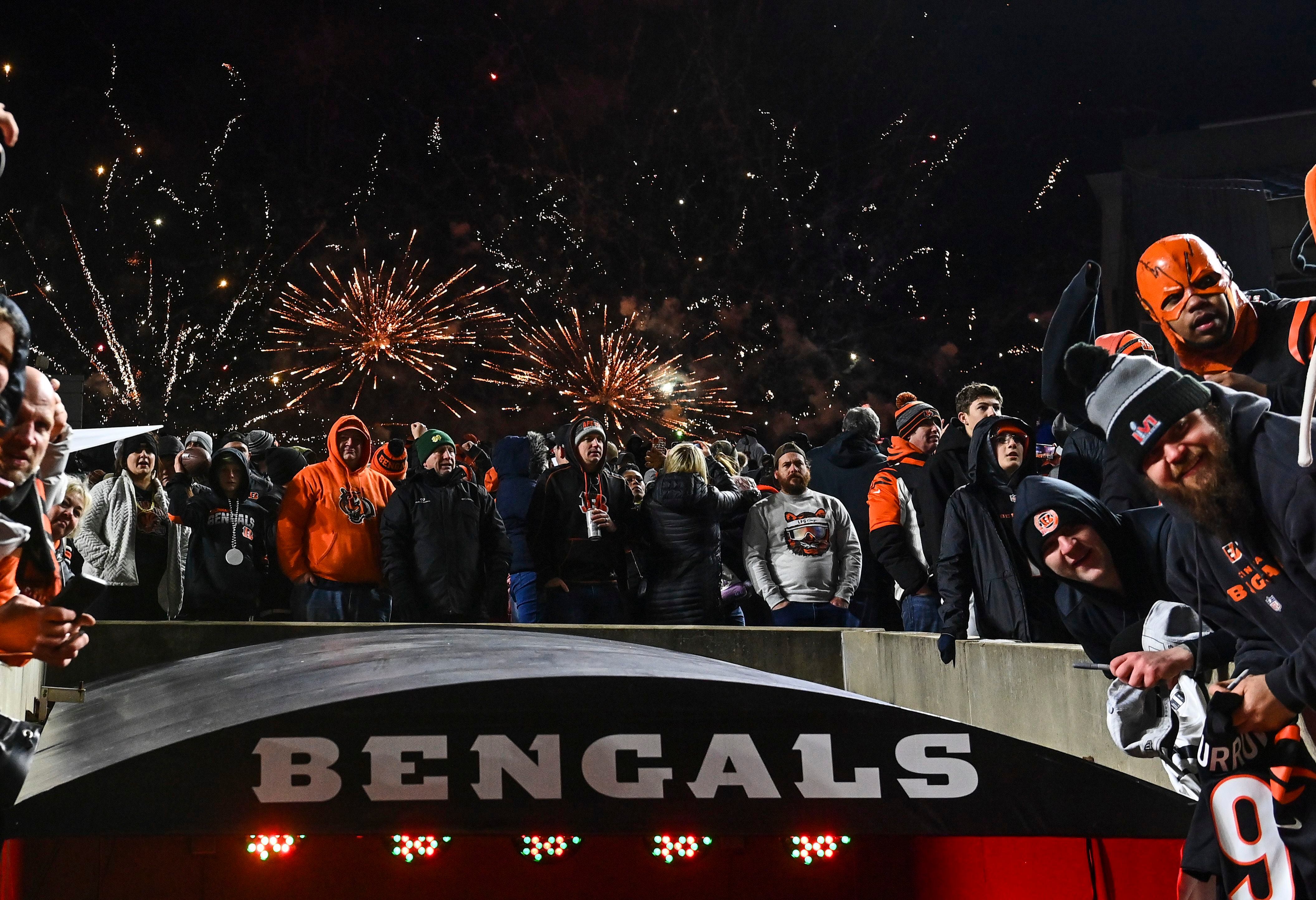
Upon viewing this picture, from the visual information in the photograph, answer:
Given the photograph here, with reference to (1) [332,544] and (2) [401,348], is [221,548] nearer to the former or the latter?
(1) [332,544]

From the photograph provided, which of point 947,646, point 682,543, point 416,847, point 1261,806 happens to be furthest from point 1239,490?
point 682,543

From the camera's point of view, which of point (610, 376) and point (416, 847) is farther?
point (610, 376)

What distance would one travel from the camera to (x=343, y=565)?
755 centimetres

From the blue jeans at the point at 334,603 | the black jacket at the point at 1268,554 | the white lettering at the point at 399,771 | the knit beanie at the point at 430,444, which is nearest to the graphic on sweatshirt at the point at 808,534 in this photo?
the knit beanie at the point at 430,444

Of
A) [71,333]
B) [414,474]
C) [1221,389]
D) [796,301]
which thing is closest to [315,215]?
[71,333]

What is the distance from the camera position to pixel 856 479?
8.75 m

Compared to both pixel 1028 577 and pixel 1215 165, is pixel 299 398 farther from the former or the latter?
pixel 1028 577

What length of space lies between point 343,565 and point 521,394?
3552cm

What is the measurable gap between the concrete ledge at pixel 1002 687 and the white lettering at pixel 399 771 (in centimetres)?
223

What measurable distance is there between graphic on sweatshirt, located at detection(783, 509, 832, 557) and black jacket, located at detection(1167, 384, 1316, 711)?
14.4 feet

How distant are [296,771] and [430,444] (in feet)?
13.4

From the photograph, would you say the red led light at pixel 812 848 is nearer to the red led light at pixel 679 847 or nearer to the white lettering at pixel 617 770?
the red led light at pixel 679 847

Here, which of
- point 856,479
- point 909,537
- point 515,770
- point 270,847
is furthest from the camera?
point 856,479

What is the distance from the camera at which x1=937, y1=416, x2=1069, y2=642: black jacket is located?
6117mm
